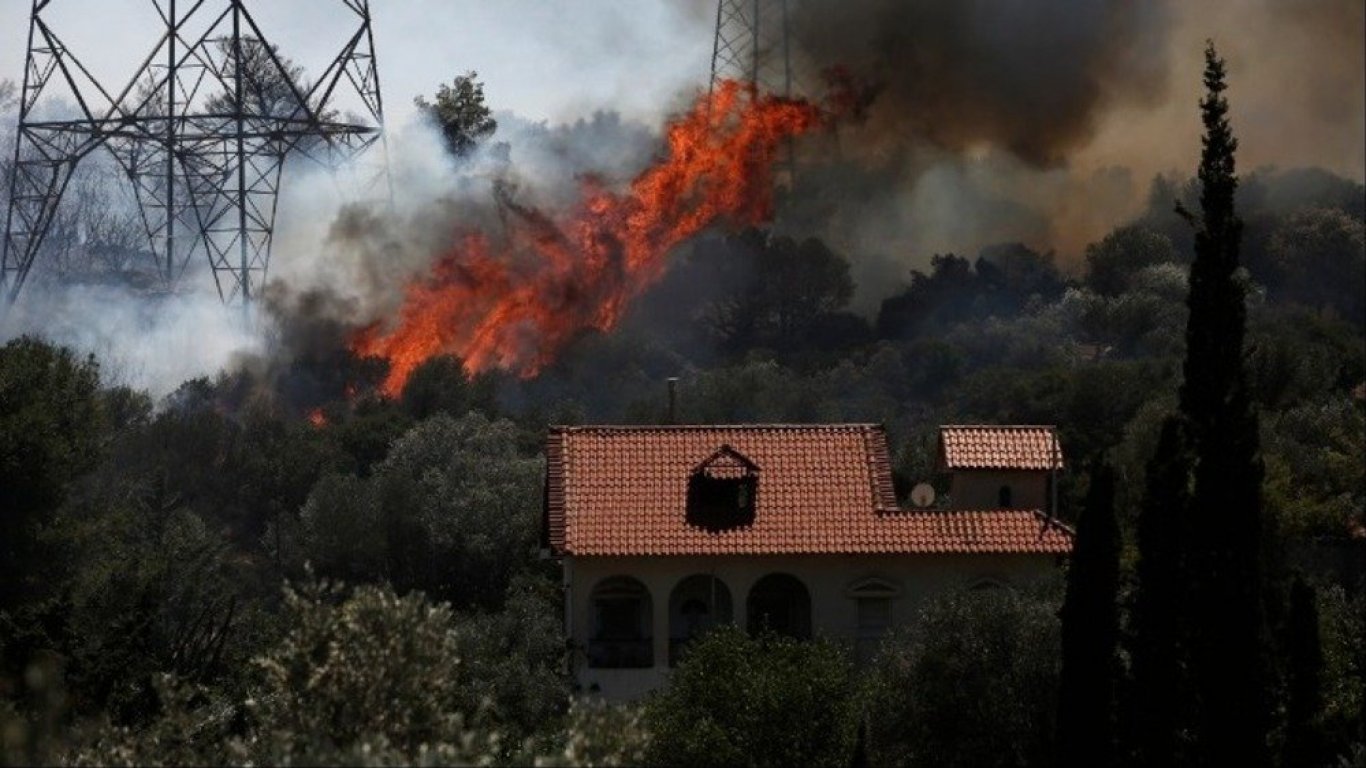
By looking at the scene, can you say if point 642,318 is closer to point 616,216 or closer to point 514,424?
point 616,216

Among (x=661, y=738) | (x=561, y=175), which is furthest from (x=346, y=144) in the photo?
(x=661, y=738)

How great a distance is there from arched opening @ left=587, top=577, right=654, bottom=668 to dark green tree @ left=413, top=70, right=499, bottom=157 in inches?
1958

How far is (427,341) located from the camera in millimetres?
98188

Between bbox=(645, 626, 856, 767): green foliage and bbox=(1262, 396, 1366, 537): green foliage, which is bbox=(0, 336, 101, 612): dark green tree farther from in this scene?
bbox=(1262, 396, 1366, 537): green foliage

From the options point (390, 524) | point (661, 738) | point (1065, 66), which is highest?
point (1065, 66)

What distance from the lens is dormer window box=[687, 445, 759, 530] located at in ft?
199

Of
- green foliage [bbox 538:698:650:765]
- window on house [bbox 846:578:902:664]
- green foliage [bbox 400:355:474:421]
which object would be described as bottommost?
green foliage [bbox 538:698:650:765]

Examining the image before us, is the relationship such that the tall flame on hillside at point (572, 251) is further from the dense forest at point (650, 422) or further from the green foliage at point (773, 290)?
the green foliage at point (773, 290)

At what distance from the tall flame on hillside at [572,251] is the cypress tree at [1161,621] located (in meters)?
53.5

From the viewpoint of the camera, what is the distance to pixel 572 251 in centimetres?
9900

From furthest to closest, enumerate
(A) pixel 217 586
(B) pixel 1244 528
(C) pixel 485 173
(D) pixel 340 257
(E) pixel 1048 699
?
(C) pixel 485 173 → (D) pixel 340 257 → (A) pixel 217 586 → (E) pixel 1048 699 → (B) pixel 1244 528

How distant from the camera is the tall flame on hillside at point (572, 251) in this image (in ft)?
321

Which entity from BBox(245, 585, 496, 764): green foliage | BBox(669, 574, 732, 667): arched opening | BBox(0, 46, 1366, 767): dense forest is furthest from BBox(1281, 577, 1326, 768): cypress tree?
BBox(669, 574, 732, 667): arched opening

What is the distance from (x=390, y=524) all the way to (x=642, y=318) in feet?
119
